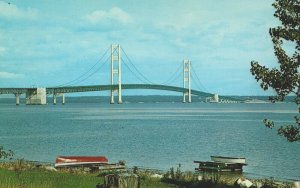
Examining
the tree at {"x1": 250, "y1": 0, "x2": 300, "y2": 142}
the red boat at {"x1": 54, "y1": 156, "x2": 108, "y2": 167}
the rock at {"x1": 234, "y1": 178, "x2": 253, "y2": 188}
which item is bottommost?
the red boat at {"x1": 54, "y1": 156, "x2": 108, "y2": 167}

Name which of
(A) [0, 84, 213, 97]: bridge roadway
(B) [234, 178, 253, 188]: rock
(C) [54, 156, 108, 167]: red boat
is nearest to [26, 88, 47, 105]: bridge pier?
(A) [0, 84, 213, 97]: bridge roadway

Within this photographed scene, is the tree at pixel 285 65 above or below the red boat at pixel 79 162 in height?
above

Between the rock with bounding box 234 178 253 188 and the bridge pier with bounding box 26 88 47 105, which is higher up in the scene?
the bridge pier with bounding box 26 88 47 105

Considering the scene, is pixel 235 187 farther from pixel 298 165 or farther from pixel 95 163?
pixel 298 165

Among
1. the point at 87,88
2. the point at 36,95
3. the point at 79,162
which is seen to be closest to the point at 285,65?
the point at 79,162

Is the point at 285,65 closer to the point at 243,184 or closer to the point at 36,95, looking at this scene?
the point at 243,184

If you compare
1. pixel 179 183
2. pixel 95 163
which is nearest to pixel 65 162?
pixel 95 163

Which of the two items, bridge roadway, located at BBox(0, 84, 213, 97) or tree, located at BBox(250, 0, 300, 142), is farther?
bridge roadway, located at BBox(0, 84, 213, 97)

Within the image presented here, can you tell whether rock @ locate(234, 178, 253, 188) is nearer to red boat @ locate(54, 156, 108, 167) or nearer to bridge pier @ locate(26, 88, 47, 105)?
red boat @ locate(54, 156, 108, 167)

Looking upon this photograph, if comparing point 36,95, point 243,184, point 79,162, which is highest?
point 36,95

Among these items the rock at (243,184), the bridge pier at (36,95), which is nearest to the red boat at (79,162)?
the rock at (243,184)

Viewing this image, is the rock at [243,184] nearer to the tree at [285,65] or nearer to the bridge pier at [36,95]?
the tree at [285,65]
